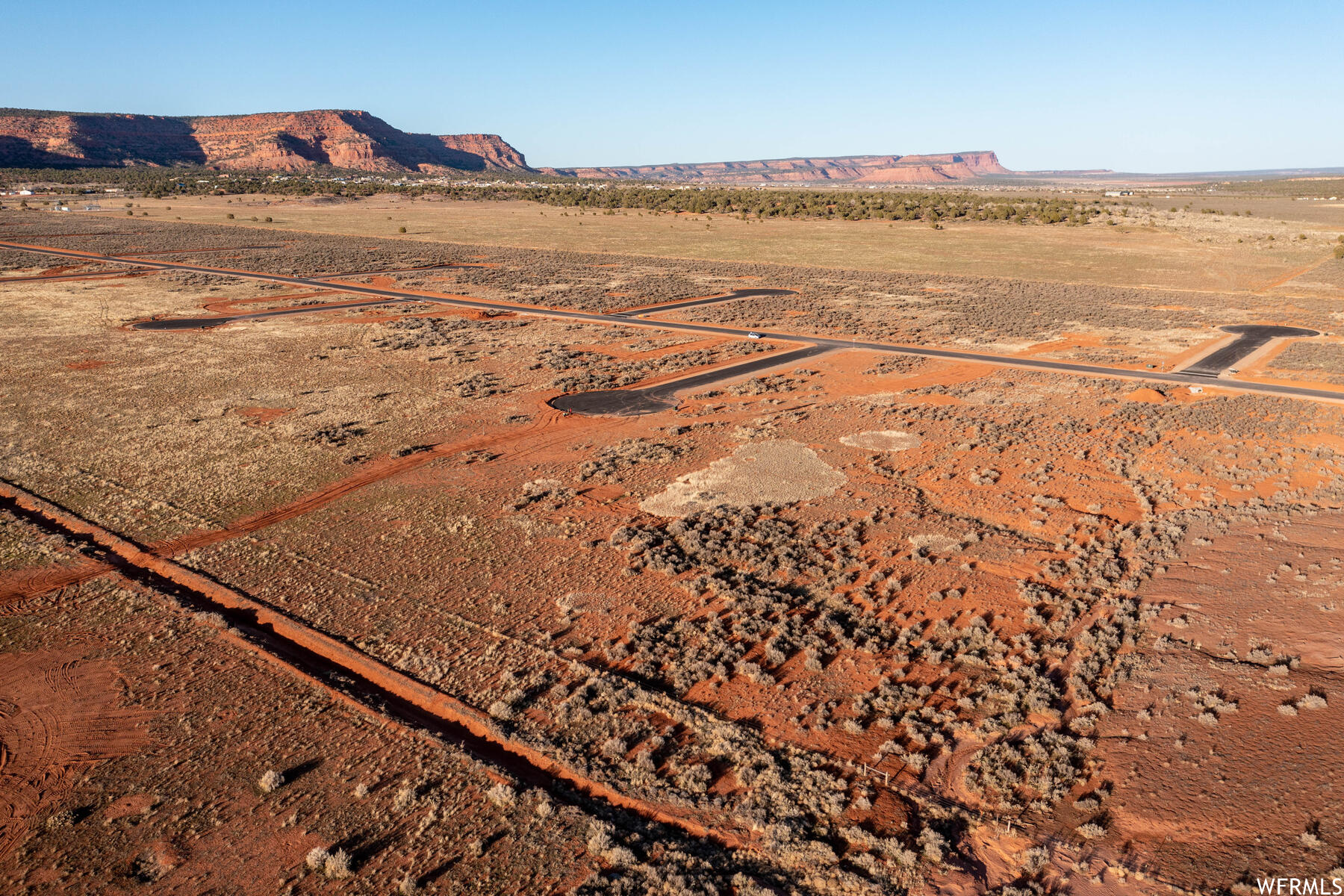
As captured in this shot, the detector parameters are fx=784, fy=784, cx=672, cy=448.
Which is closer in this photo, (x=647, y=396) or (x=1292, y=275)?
(x=647, y=396)

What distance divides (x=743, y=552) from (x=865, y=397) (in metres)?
10.6

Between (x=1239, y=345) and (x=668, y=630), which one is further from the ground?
(x=1239, y=345)

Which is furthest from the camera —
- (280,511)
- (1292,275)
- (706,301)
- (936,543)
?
(1292,275)

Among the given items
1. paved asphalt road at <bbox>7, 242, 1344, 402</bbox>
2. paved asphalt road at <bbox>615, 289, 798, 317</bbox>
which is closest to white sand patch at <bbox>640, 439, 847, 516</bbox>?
paved asphalt road at <bbox>7, 242, 1344, 402</bbox>

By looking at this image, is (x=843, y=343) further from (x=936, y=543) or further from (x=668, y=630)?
(x=668, y=630)

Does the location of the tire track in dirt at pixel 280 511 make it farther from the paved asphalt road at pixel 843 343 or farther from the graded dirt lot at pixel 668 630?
the paved asphalt road at pixel 843 343

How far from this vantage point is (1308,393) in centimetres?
2192

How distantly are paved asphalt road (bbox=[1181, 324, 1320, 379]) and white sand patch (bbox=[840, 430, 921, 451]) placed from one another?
12.5 m

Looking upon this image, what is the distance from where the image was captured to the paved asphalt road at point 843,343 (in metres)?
22.7

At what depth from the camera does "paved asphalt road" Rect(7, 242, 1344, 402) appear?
894 inches

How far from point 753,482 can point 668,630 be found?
5.71 metres

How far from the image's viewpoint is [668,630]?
10477mm

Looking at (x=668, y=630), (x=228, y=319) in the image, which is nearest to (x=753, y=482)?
(x=668, y=630)

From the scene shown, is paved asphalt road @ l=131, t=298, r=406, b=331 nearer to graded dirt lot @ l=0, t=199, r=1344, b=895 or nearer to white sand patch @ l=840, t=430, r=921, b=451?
graded dirt lot @ l=0, t=199, r=1344, b=895
